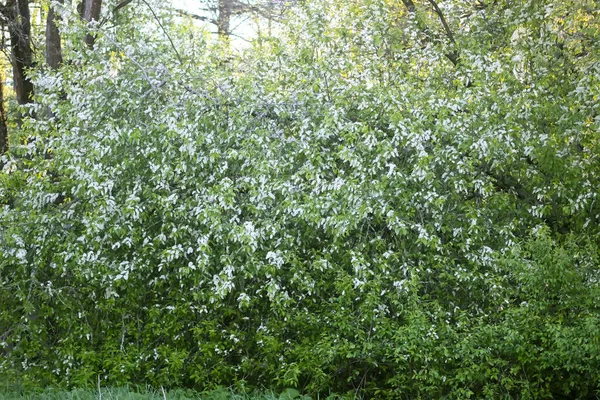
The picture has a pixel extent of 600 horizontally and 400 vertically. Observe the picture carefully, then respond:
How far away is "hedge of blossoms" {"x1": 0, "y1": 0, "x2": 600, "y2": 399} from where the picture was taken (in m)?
7.88

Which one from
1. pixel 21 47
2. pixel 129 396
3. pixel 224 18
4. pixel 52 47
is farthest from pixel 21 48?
pixel 224 18

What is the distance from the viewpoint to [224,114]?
877 cm

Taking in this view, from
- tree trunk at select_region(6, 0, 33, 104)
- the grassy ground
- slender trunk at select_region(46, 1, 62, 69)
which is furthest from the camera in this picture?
tree trunk at select_region(6, 0, 33, 104)

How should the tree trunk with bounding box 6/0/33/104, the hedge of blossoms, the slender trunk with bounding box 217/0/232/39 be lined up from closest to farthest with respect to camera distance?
the hedge of blossoms < the tree trunk with bounding box 6/0/33/104 < the slender trunk with bounding box 217/0/232/39

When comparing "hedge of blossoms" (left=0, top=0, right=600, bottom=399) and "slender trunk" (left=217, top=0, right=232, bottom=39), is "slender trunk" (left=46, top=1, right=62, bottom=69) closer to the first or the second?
"hedge of blossoms" (left=0, top=0, right=600, bottom=399)

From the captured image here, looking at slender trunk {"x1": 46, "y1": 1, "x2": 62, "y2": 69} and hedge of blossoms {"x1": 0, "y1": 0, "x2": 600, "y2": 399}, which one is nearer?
hedge of blossoms {"x1": 0, "y1": 0, "x2": 600, "y2": 399}

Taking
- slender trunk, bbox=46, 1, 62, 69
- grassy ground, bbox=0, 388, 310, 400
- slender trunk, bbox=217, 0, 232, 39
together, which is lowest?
grassy ground, bbox=0, 388, 310, 400

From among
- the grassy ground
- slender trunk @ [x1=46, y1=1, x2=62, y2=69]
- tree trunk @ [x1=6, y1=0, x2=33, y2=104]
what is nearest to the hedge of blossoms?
the grassy ground

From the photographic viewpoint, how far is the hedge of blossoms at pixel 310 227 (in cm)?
788

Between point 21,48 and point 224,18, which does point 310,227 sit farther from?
point 224,18

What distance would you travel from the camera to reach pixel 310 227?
837 cm

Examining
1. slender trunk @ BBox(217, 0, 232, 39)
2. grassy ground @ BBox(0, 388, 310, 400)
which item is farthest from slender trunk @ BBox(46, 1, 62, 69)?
slender trunk @ BBox(217, 0, 232, 39)

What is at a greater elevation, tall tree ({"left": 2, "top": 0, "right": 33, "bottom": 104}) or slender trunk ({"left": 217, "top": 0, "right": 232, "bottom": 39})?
slender trunk ({"left": 217, "top": 0, "right": 232, "bottom": 39})

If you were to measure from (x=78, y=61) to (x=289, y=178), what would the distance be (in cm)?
313
